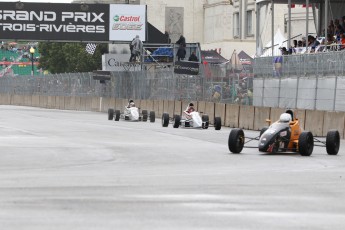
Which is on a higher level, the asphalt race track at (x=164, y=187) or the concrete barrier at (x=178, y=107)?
the asphalt race track at (x=164, y=187)

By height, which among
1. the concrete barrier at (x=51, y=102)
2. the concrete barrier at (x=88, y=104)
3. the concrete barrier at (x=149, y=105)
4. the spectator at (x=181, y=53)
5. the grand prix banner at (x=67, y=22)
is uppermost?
the grand prix banner at (x=67, y=22)

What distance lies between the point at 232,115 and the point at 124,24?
23.9 metres

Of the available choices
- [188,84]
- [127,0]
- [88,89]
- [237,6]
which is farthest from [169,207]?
[127,0]

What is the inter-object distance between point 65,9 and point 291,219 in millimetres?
54226

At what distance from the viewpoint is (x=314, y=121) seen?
1319 inches

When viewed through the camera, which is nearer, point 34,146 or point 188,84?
point 34,146

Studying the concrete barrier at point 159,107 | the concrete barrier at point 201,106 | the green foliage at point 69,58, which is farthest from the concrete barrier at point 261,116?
the green foliage at point 69,58

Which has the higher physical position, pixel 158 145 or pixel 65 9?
pixel 65 9

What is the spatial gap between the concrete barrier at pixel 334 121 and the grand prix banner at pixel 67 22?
3295 centimetres

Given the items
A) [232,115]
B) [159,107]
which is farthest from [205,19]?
[232,115]

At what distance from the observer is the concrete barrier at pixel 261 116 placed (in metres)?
37.8

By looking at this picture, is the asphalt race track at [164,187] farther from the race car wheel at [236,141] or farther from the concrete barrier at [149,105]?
the concrete barrier at [149,105]

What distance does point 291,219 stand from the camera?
10.6 metres

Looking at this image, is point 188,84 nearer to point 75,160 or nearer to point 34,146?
point 34,146
